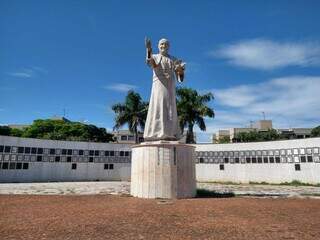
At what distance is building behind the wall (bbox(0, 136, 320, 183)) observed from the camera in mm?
22500

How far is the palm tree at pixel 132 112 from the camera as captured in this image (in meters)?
32.9

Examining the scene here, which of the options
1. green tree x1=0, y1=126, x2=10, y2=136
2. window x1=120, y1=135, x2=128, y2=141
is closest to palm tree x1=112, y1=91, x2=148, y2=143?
green tree x1=0, y1=126, x2=10, y2=136

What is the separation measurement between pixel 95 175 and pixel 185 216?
21.8 m

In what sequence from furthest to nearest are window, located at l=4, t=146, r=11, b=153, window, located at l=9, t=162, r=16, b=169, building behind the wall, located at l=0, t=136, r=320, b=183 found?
1. window, located at l=9, t=162, r=16, b=169
2. window, located at l=4, t=146, r=11, b=153
3. building behind the wall, located at l=0, t=136, r=320, b=183

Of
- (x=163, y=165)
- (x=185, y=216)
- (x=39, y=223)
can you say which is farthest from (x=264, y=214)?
(x=39, y=223)

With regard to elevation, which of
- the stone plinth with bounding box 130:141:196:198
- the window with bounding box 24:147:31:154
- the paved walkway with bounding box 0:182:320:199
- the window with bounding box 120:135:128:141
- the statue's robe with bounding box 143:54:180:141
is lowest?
the paved walkway with bounding box 0:182:320:199

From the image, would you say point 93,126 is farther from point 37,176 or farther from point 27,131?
point 37,176

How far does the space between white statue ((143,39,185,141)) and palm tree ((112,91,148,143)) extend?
66.1 feet

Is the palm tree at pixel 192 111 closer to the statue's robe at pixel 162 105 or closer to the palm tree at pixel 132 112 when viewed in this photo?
the palm tree at pixel 132 112

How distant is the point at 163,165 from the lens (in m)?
10.9

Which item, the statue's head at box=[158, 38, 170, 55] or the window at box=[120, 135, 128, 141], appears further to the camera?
the window at box=[120, 135, 128, 141]

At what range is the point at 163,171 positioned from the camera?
10875 mm

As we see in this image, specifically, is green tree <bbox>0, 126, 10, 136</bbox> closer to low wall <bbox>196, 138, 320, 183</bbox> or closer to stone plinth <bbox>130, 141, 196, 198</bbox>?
low wall <bbox>196, 138, 320, 183</bbox>

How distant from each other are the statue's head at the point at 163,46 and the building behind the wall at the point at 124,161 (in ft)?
51.8
